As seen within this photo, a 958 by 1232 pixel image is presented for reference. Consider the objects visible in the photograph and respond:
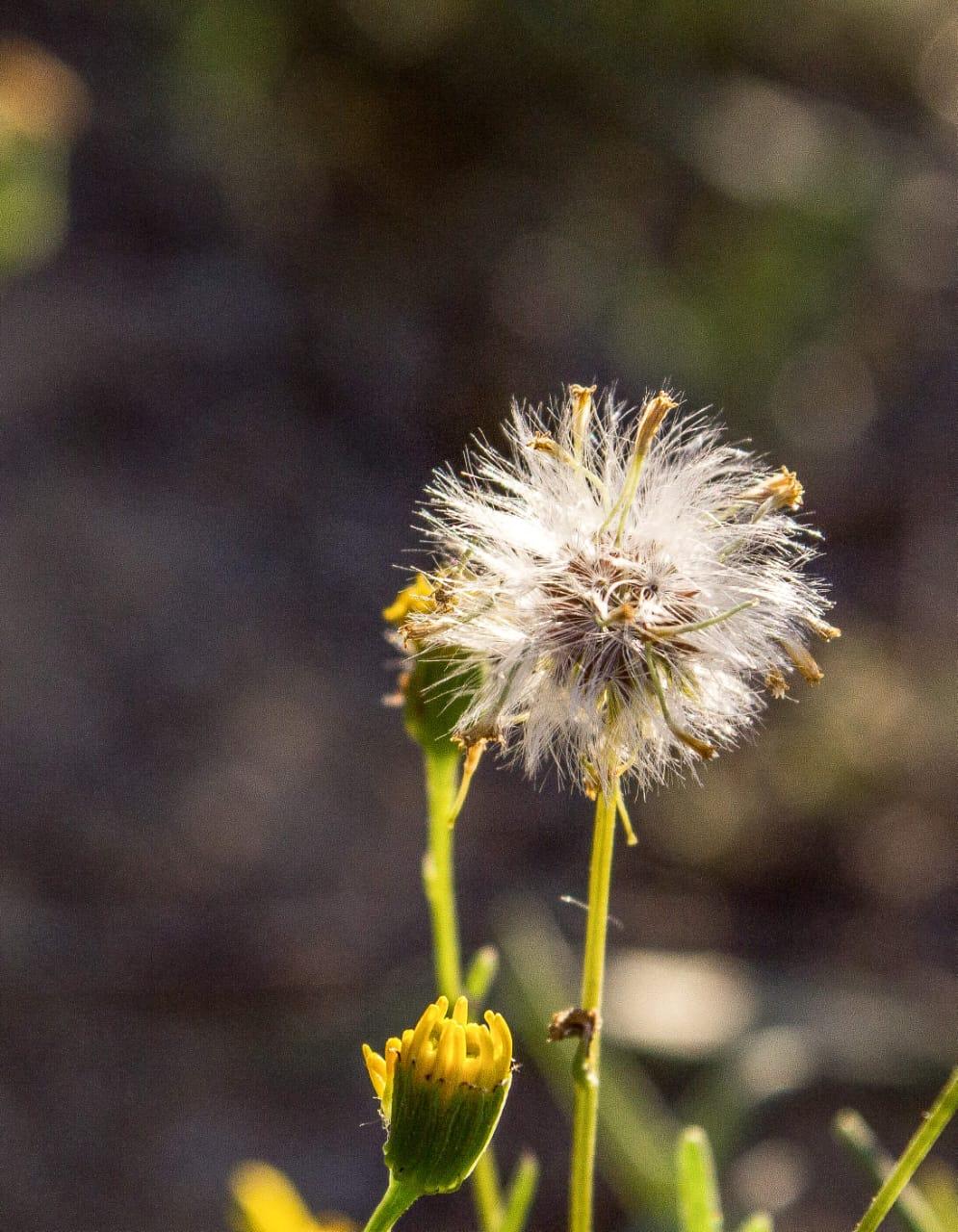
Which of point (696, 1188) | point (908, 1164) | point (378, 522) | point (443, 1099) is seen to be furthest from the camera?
point (378, 522)

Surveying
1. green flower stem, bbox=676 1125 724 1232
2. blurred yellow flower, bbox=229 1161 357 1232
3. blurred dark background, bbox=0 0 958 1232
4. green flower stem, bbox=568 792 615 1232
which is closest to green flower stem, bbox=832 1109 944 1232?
green flower stem, bbox=676 1125 724 1232

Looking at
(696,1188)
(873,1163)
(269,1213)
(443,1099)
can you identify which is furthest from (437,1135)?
(269,1213)

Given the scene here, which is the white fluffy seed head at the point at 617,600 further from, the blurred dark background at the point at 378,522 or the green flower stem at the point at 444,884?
the blurred dark background at the point at 378,522

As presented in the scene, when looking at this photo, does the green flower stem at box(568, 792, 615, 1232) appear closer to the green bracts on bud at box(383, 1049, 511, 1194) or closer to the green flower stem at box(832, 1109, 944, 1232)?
the green bracts on bud at box(383, 1049, 511, 1194)

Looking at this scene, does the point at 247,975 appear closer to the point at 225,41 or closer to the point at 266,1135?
the point at 266,1135

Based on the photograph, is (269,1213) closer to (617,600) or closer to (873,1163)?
(873,1163)

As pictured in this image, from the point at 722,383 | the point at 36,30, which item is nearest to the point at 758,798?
the point at 722,383
